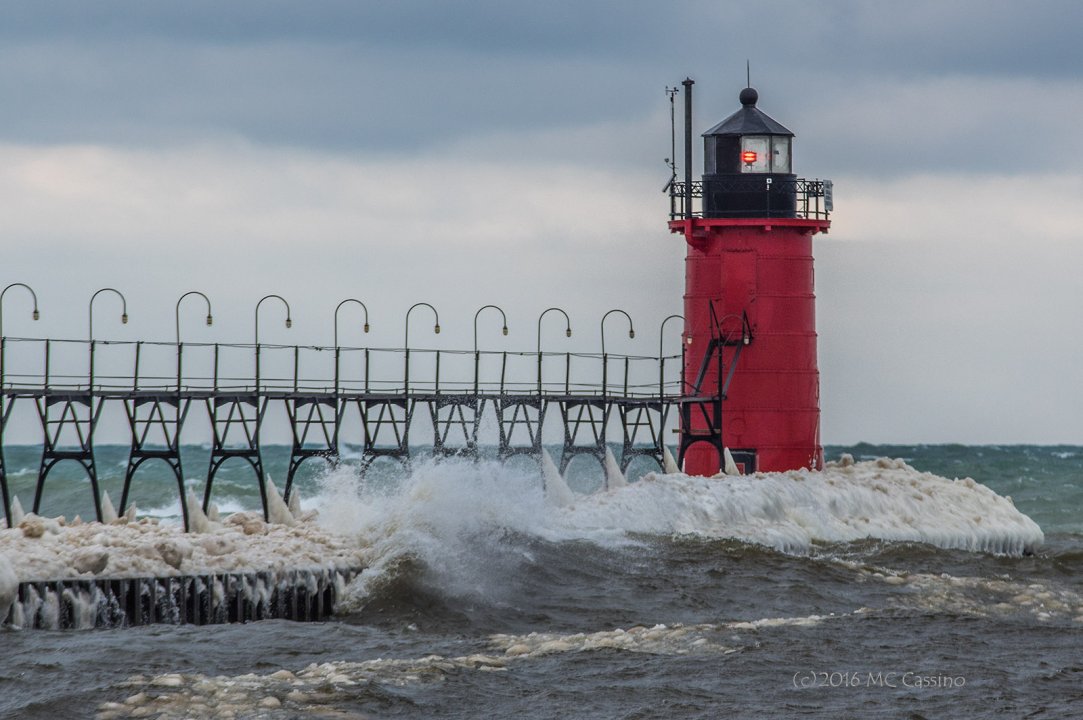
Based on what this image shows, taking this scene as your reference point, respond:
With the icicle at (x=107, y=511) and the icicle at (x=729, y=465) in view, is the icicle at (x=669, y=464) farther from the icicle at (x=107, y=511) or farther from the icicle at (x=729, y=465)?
the icicle at (x=107, y=511)

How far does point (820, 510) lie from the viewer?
3512 cm

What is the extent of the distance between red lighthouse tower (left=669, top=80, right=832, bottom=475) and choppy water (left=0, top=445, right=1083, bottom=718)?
410cm

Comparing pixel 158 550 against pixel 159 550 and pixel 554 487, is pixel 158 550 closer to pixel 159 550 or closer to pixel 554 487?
pixel 159 550

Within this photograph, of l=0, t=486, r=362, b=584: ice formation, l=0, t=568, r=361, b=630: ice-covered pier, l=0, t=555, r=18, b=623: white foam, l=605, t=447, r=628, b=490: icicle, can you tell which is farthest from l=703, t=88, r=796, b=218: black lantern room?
l=0, t=555, r=18, b=623: white foam

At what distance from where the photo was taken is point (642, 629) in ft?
76.1

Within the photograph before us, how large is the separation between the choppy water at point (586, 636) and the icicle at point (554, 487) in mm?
806

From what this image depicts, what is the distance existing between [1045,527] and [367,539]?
1249 inches

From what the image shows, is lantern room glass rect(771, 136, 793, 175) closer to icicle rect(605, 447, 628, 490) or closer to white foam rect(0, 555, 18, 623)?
icicle rect(605, 447, 628, 490)

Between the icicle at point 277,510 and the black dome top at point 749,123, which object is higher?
the black dome top at point 749,123

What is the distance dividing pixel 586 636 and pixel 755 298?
1581 centimetres

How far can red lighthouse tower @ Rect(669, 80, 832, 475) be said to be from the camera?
37.3 metres

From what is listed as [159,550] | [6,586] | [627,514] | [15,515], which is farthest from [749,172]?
[6,586]

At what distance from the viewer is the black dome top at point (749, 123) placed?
37688 millimetres

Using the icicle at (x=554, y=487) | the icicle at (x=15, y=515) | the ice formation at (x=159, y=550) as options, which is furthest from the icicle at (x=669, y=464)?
the icicle at (x=15, y=515)
